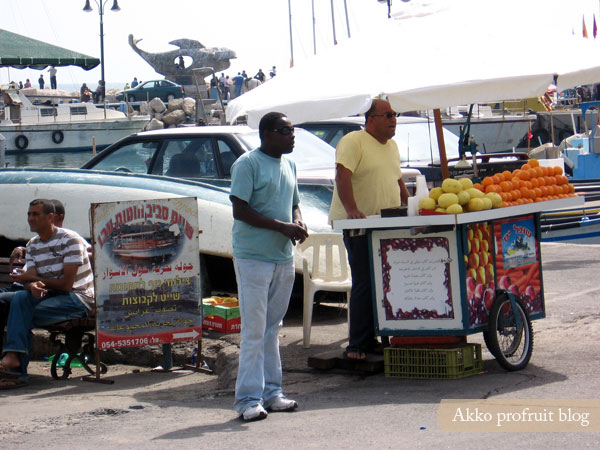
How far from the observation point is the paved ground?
16.1 feet

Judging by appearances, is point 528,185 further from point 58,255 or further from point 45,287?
point 45,287

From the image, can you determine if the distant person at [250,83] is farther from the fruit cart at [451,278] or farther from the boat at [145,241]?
the fruit cart at [451,278]


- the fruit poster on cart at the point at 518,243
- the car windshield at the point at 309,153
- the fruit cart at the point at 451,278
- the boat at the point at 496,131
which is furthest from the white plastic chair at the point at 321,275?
the boat at the point at 496,131

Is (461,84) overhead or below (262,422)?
overhead

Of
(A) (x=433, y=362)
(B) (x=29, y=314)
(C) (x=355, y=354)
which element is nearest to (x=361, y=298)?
(C) (x=355, y=354)

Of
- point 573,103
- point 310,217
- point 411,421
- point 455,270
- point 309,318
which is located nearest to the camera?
point 411,421

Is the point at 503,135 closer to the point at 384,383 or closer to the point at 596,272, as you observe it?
the point at 596,272

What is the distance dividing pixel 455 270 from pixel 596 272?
4.92 metres

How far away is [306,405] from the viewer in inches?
227

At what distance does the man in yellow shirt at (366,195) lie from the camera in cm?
653

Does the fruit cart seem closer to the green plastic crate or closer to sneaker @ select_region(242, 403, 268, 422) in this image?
the green plastic crate

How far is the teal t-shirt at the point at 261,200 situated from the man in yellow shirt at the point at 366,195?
40.2 inches

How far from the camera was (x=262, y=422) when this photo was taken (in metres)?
5.37

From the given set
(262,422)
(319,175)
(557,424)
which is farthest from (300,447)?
(319,175)
